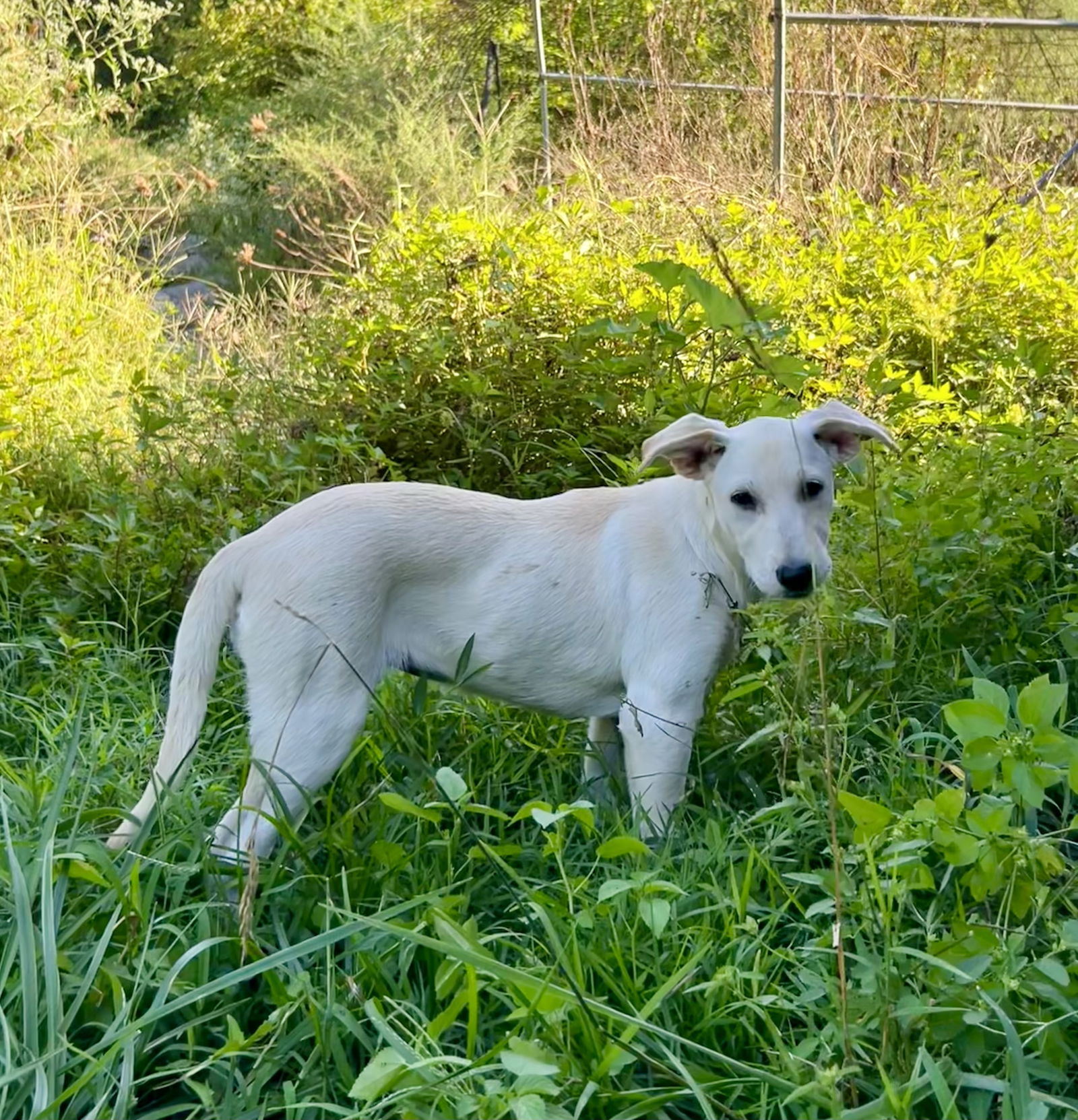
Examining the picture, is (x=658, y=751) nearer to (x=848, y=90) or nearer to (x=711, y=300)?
(x=711, y=300)

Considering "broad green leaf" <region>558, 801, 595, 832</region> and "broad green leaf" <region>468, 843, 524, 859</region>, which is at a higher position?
"broad green leaf" <region>558, 801, 595, 832</region>

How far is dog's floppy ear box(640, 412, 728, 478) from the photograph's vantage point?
2.94 metres

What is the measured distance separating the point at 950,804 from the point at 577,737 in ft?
5.34

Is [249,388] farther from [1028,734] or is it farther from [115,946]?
[1028,734]

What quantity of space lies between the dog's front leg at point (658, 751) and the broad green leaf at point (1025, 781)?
103cm

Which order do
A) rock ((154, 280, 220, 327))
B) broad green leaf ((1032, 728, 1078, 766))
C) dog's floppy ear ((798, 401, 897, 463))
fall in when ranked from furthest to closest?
rock ((154, 280, 220, 327)), dog's floppy ear ((798, 401, 897, 463)), broad green leaf ((1032, 728, 1078, 766))

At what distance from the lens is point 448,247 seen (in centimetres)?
546

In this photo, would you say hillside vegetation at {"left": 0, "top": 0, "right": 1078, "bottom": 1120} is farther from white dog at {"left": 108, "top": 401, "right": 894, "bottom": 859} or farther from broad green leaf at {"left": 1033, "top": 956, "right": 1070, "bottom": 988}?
white dog at {"left": 108, "top": 401, "right": 894, "bottom": 859}

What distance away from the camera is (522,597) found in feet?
10.3

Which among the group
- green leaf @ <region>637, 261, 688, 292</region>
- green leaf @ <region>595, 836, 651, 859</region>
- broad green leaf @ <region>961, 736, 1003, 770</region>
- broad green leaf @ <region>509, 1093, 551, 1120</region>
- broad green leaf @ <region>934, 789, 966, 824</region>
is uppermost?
green leaf @ <region>637, 261, 688, 292</region>

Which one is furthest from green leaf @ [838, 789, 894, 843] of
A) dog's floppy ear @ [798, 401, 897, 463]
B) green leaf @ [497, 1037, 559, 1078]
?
dog's floppy ear @ [798, 401, 897, 463]

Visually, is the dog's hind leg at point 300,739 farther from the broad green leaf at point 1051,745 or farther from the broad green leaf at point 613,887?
the broad green leaf at point 1051,745

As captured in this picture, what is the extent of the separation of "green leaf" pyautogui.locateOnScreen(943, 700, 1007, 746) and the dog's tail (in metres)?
1.67

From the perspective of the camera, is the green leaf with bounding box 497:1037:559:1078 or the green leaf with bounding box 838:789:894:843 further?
the green leaf with bounding box 838:789:894:843
